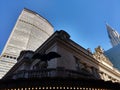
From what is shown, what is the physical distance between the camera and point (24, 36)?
68.2 meters

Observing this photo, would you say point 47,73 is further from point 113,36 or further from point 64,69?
point 113,36

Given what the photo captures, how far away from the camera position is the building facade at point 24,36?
203 ft

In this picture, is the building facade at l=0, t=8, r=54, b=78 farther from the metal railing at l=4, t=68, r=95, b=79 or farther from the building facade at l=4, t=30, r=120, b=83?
the metal railing at l=4, t=68, r=95, b=79

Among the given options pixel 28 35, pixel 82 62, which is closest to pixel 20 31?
pixel 28 35

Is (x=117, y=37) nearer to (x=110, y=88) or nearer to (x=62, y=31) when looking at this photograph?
(x=62, y=31)

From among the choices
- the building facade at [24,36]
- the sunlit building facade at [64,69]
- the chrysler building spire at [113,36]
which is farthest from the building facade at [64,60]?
the chrysler building spire at [113,36]

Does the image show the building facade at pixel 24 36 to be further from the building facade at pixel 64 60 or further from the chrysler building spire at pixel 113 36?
the building facade at pixel 64 60

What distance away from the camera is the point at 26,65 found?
22047 millimetres

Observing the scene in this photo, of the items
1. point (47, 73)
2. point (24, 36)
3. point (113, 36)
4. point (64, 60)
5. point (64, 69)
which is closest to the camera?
point (47, 73)

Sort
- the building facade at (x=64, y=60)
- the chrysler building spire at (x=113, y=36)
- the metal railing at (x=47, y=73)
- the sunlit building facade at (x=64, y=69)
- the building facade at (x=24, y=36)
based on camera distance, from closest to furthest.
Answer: the sunlit building facade at (x=64, y=69)
the metal railing at (x=47, y=73)
the building facade at (x=64, y=60)
the building facade at (x=24, y=36)
the chrysler building spire at (x=113, y=36)

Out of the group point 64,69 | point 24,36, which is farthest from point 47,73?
point 24,36

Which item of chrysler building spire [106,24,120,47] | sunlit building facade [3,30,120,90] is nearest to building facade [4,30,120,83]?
sunlit building facade [3,30,120,90]

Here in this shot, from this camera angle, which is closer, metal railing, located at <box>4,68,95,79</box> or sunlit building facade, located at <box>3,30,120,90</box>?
sunlit building facade, located at <box>3,30,120,90</box>

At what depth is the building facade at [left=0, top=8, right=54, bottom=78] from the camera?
61875 millimetres
